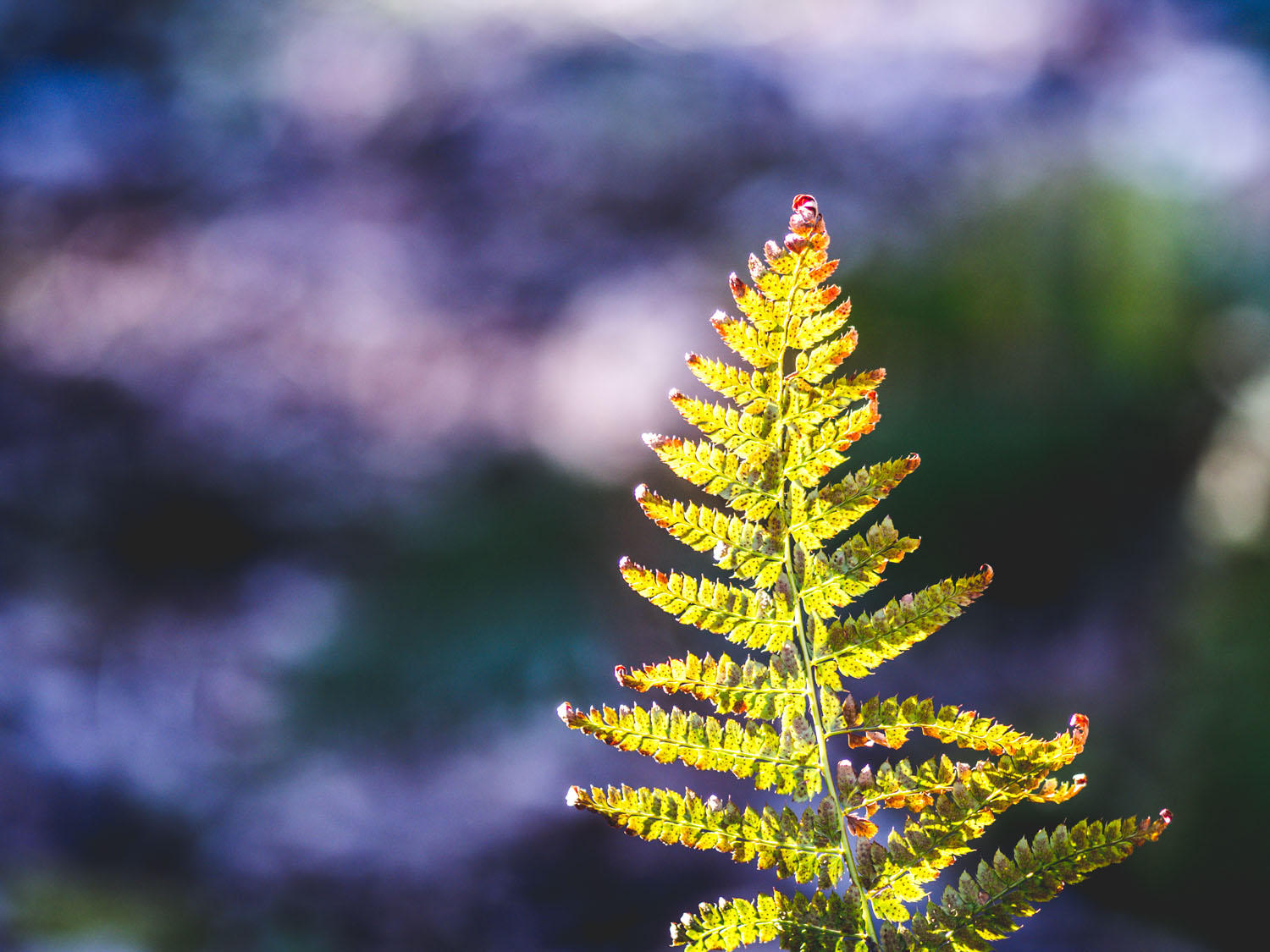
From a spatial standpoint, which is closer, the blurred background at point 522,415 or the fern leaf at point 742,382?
the fern leaf at point 742,382

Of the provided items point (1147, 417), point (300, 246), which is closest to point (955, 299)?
point (1147, 417)

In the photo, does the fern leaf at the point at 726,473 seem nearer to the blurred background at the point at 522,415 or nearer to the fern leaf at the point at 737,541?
the fern leaf at the point at 737,541

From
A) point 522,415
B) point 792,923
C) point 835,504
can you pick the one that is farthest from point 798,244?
point 522,415

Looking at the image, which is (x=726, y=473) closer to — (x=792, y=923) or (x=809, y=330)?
(x=809, y=330)

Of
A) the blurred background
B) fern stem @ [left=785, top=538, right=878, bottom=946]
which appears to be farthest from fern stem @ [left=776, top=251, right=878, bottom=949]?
the blurred background

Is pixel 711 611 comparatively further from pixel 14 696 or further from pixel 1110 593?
pixel 14 696

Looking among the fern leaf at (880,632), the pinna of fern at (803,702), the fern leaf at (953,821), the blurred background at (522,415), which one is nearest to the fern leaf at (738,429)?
the pinna of fern at (803,702)
